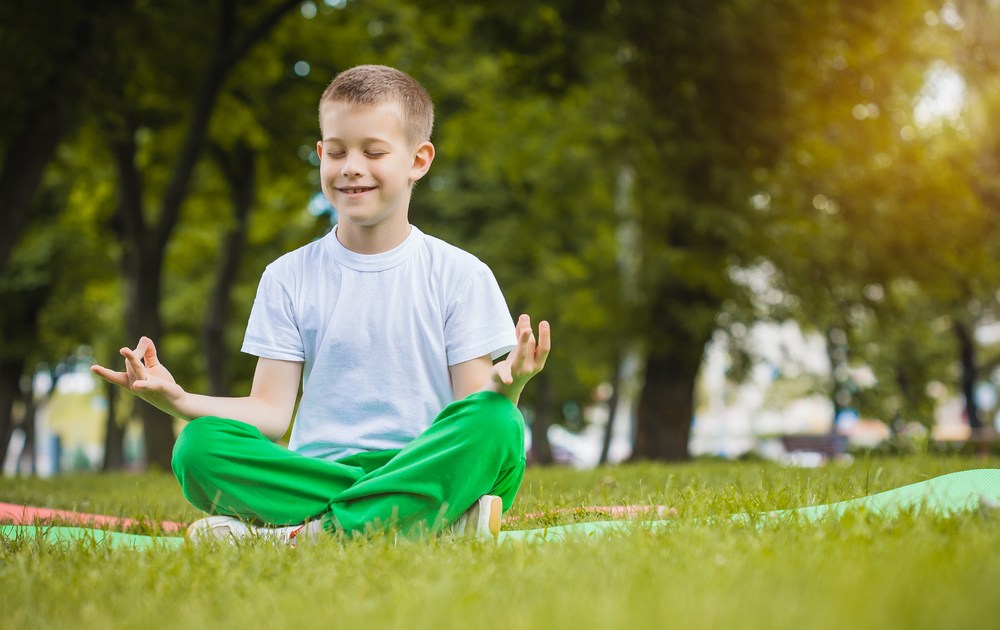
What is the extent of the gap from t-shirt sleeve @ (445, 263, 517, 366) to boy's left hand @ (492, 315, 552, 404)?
447 mm

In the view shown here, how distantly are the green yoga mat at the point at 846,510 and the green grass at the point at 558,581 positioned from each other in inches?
4.5

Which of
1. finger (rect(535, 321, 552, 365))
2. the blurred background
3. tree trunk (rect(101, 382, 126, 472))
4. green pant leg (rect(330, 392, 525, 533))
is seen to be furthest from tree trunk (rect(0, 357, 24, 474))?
finger (rect(535, 321, 552, 365))

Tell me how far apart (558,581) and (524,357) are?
3.10 ft

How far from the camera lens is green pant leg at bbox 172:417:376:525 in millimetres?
3521

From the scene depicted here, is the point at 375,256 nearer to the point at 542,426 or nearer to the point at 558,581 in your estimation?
the point at 558,581

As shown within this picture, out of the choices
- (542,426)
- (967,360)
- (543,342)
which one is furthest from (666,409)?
(967,360)

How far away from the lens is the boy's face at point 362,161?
380cm

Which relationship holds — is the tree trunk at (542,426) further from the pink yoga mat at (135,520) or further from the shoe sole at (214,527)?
the shoe sole at (214,527)

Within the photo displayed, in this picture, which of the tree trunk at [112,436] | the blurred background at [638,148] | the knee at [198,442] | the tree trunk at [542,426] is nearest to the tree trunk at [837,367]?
the blurred background at [638,148]

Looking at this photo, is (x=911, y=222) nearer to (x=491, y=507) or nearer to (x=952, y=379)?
(x=491, y=507)

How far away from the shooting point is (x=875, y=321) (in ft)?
43.2

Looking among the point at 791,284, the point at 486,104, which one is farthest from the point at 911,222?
the point at 486,104

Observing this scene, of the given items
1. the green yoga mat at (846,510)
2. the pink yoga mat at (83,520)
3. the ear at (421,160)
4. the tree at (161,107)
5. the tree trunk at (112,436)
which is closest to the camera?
the green yoga mat at (846,510)

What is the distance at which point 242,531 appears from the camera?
3623 mm
